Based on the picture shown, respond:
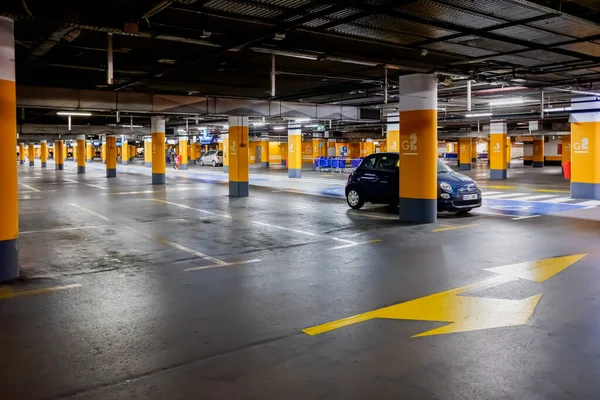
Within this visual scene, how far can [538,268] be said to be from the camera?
780 cm

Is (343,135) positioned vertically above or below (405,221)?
above

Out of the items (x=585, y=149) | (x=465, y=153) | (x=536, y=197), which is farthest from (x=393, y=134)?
(x=465, y=153)

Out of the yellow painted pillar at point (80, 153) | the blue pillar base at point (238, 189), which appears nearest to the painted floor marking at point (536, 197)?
the blue pillar base at point (238, 189)

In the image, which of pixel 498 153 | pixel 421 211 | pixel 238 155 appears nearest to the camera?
pixel 421 211

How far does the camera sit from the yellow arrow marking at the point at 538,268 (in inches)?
288

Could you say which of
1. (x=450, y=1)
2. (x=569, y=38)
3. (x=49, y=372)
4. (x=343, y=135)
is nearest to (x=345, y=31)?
(x=450, y=1)

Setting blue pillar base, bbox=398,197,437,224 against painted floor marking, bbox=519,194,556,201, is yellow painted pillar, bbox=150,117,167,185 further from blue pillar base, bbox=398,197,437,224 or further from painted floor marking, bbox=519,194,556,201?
painted floor marking, bbox=519,194,556,201

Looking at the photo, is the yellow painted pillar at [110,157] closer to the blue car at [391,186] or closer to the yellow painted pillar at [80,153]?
the yellow painted pillar at [80,153]

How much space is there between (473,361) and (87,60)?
1128cm

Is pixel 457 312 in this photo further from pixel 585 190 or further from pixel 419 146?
pixel 585 190

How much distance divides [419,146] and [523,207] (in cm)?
580

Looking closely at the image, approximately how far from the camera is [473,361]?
435 centimetres

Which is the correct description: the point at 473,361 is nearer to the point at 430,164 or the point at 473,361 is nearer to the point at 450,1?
the point at 450,1

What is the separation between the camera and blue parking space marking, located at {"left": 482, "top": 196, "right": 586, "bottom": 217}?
15.0 metres
